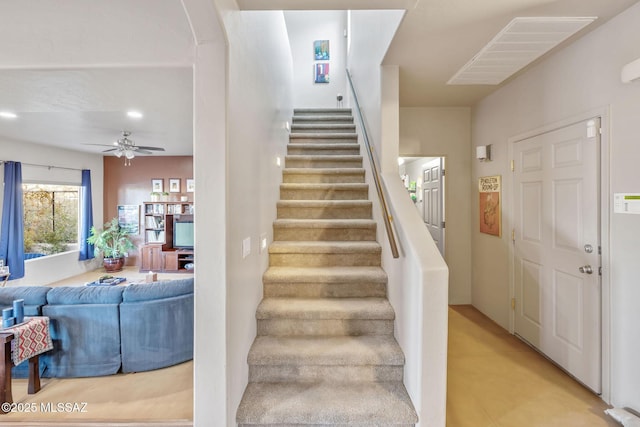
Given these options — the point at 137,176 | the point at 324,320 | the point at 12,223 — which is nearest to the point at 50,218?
the point at 12,223

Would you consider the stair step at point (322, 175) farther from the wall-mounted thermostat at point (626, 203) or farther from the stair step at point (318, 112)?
the wall-mounted thermostat at point (626, 203)

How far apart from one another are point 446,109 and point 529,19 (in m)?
1.93

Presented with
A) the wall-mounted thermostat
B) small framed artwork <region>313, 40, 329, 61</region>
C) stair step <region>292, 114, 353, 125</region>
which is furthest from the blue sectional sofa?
small framed artwork <region>313, 40, 329, 61</region>

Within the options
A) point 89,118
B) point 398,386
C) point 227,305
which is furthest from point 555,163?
point 89,118

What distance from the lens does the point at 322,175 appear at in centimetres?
341

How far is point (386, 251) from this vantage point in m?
2.44

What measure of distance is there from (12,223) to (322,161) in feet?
17.0

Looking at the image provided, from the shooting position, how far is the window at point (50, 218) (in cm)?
536

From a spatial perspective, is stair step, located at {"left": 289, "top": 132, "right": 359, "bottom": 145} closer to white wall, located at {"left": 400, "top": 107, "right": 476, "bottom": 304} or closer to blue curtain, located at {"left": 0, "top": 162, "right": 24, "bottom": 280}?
white wall, located at {"left": 400, "top": 107, "right": 476, "bottom": 304}

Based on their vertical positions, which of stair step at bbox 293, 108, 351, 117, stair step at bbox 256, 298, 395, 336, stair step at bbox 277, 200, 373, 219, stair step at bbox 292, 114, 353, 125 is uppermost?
stair step at bbox 293, 108, 351, 117

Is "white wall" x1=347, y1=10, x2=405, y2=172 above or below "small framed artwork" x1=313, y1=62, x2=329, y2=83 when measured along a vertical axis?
below

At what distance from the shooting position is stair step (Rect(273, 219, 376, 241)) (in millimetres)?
2809

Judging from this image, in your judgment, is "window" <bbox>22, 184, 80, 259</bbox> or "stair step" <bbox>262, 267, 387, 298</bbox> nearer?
"stair step" <bbox>262, 267, 387, 298</bbox>

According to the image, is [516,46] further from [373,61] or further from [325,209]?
[325,209]
